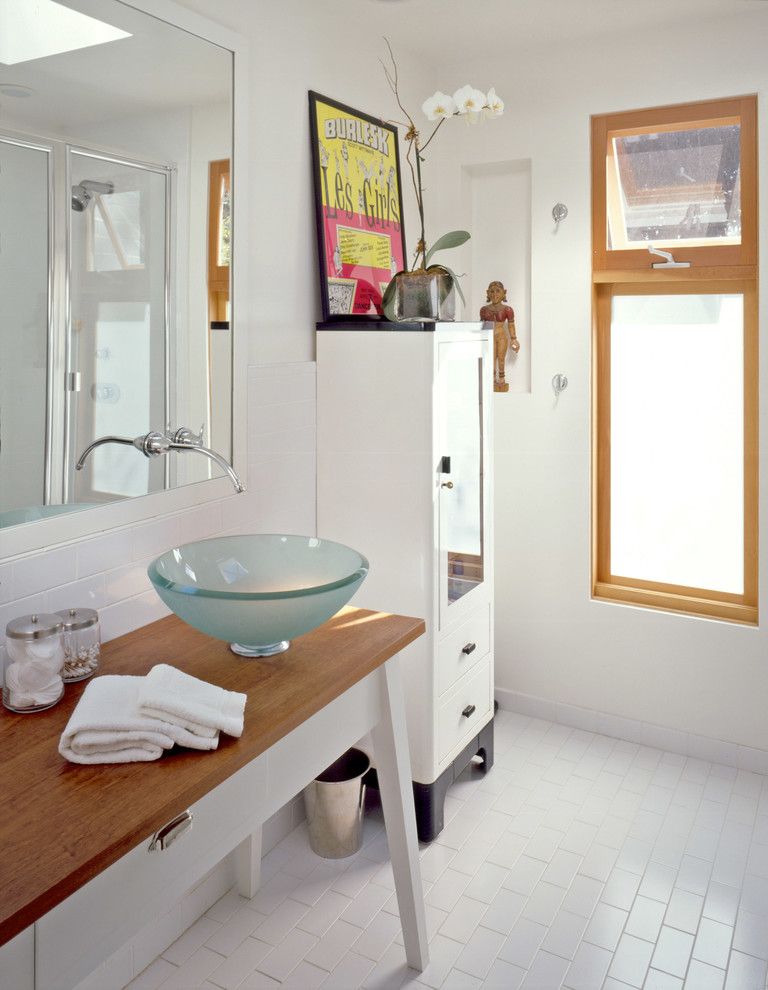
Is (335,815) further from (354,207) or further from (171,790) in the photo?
(354,207)

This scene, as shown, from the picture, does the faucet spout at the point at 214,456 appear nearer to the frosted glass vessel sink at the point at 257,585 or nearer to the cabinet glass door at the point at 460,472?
the frosted glass vessel sink at the point at 257,585

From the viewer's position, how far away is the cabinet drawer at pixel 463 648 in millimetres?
2660

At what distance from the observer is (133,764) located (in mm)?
1341

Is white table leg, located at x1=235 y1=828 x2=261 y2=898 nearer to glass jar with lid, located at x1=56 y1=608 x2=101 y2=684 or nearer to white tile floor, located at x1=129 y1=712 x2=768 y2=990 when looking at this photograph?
white tile floor, located at x1=129 y1=712 x2=768 y2=990

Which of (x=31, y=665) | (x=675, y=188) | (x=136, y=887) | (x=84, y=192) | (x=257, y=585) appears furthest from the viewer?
(x=675, y=188)

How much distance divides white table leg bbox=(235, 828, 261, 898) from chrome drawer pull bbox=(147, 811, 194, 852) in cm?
107

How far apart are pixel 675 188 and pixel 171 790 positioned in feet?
8.80

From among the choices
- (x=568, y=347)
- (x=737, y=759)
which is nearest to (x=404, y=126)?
(x=568, y=347)

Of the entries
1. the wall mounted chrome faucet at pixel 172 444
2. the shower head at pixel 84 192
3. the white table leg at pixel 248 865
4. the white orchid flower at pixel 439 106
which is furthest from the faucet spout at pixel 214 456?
the white orchid flower at pixel 439 106

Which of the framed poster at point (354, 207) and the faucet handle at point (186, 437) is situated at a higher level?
the framed poster at point (354, 207)

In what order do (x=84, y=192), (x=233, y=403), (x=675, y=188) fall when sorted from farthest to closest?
1. (x=675, y=188)
2. (x=233, y=403)
3. (x=84, y=192)

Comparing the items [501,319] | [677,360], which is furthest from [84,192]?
[677,360]

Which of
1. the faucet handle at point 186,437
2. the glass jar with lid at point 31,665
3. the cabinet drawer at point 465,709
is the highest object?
the faucet handle at point 186,437

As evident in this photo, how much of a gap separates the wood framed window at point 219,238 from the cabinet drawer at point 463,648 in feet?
3.96
